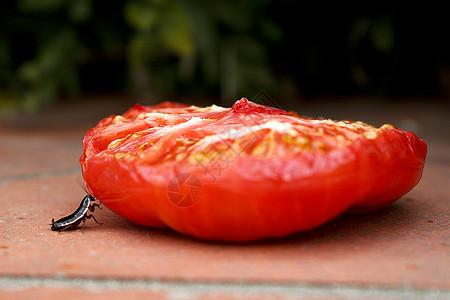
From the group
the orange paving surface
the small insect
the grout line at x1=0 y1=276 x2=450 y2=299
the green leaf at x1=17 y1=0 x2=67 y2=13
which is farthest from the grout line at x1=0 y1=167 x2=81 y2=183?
the green leaf at x1=17 y1=0 x2=67 y2=13

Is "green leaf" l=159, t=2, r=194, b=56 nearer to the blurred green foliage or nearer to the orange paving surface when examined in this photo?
the blurred green foliage

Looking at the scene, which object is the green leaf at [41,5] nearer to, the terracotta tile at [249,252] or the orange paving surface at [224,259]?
the orange paving surface at [224,259]

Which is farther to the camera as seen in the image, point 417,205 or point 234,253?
point 417,205

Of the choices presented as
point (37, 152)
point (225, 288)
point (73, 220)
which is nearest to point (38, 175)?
point (37, 152)

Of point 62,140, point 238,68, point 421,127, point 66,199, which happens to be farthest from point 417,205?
point 238,68

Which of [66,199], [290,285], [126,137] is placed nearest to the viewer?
[290,285]

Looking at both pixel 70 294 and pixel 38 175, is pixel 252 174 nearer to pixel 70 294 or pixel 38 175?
pixel 70 294

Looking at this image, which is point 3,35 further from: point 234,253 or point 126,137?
point 234,253
